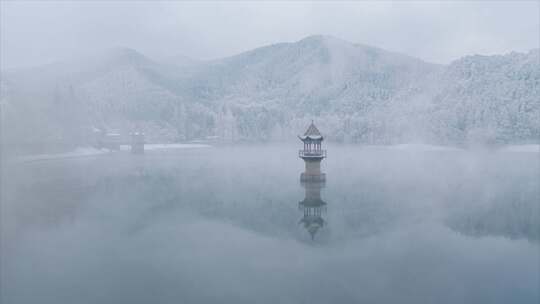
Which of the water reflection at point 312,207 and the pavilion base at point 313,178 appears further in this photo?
the pavilion base at point 313,178

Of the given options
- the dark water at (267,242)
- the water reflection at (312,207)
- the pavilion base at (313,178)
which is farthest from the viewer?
the pavilion base at (313,178)

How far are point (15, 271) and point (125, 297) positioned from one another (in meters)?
4.92

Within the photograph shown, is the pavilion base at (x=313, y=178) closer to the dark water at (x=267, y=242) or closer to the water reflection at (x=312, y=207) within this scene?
the water reflection at (x=312, y=207)

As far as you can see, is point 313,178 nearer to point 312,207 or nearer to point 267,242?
point 312,207

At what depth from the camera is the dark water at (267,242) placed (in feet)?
43.3

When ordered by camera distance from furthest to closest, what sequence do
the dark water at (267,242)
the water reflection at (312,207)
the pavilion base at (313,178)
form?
1. the pavilion base at (313,178)
2. the water reflection at (312,207)
3. the dark water at (267,242)

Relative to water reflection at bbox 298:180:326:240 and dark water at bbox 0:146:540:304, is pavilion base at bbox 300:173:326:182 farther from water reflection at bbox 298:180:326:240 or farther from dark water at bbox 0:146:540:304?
dark water at bbox 0:146:540:304

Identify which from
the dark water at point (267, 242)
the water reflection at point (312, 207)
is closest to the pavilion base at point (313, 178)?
the water reflection at point (312, 207)

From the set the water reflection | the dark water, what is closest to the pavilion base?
the water reflection

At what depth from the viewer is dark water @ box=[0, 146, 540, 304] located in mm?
13211

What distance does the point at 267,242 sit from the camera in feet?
61.4

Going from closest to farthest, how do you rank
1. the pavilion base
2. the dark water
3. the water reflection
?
the dark water → the water reflection → the pavilion base

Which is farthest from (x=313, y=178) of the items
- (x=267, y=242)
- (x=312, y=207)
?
(x=267, y=242)

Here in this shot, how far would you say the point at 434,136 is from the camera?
9356cm
